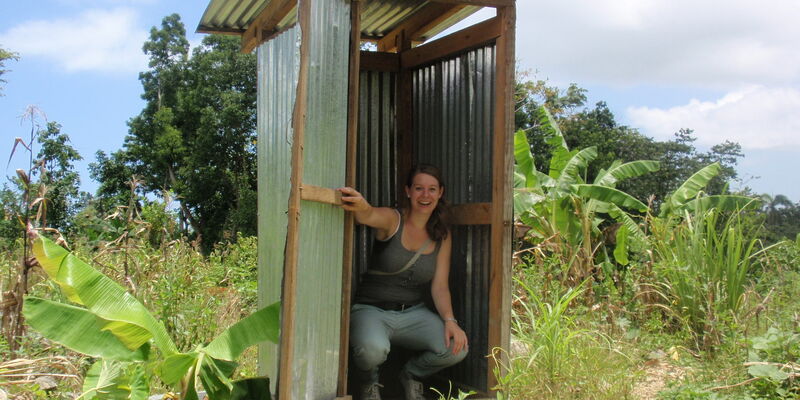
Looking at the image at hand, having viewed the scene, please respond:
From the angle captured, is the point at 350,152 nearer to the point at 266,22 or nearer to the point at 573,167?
the point at 266,22

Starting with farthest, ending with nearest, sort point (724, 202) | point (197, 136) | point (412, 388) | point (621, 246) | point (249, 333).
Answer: point (197, 136), point (724, 202), point (621, 246), point (412, 388), point (249, 333)

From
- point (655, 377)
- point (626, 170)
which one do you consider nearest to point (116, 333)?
point (655, 377)

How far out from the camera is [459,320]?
539cm

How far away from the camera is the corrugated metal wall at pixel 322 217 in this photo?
4.20 meters

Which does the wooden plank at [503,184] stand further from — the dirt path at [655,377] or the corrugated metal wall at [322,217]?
the dirt path at [655,377]

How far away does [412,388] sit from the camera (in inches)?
201

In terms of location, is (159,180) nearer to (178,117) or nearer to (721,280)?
(178,117)

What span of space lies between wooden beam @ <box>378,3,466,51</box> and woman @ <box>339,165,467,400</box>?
1272 mm

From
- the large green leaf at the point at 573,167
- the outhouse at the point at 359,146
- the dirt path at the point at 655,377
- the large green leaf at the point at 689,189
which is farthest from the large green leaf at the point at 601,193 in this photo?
the outhouse at the point at 359,146

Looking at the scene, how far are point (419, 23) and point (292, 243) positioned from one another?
2583 millimetres

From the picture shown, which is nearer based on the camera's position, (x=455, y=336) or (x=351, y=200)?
(x=351, y=200)

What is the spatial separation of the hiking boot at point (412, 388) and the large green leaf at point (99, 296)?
1.57 metres

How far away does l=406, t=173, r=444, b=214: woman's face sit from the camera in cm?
504

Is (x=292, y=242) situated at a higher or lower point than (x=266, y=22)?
lower
